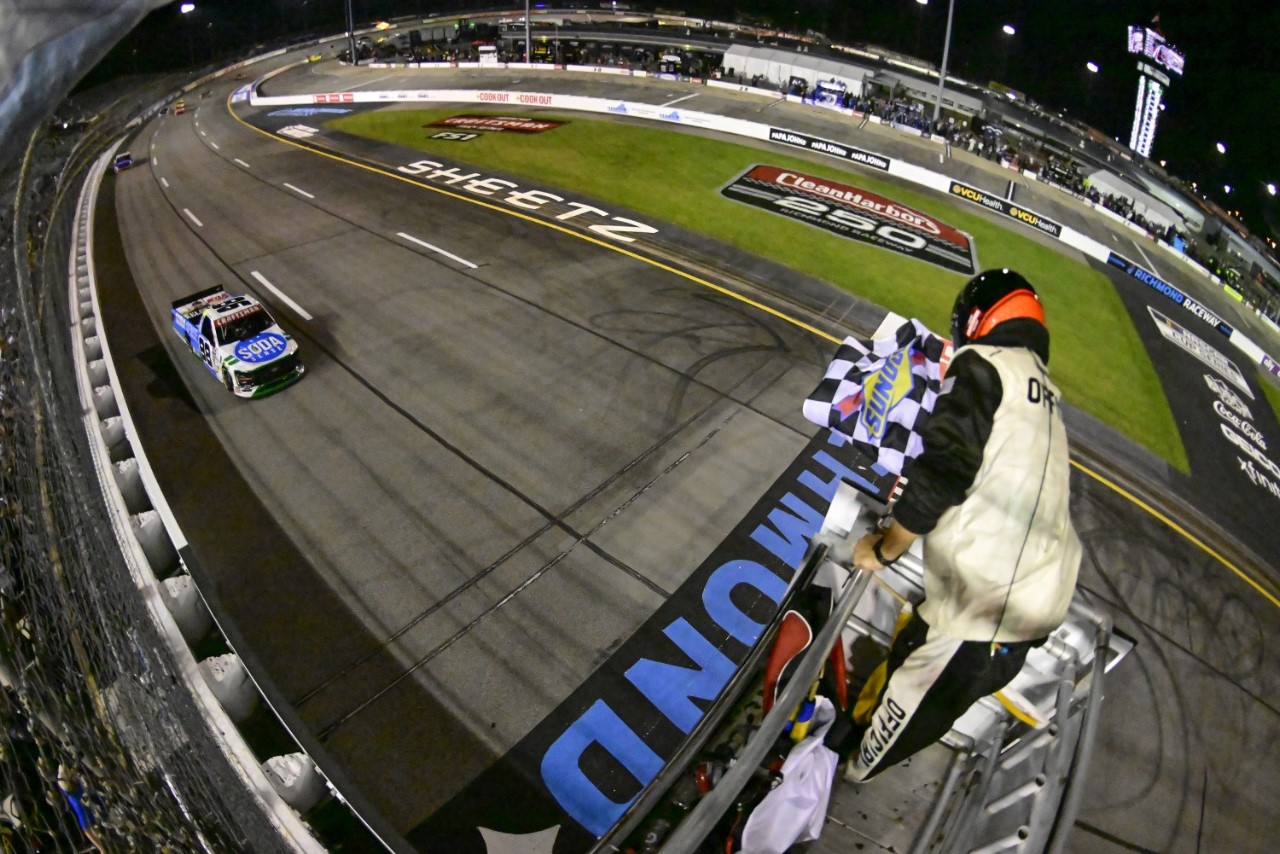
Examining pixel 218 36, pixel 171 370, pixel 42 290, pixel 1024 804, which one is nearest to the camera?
pixel 1024 804

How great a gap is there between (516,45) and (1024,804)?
216 ft

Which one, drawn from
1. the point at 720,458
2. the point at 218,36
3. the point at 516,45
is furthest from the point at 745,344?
the point at 218,36

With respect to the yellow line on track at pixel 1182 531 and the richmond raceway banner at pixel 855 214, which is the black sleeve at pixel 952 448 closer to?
the yellow line on track at pixel 1182 531

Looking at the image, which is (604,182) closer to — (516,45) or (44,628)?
(44,628)

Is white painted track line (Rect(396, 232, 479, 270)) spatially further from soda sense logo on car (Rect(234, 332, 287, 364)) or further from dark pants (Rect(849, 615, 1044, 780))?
dark pants (Rect(849, 615, 1044, 780))

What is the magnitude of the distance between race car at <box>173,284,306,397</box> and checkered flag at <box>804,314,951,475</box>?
12090 millimetres

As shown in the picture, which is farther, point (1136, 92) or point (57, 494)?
point (1136, 92)

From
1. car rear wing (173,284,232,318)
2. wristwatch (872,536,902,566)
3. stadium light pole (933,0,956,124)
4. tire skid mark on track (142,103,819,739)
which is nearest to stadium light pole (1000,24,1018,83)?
stadium light pole (933,0,956,124)

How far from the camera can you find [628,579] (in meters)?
9.59

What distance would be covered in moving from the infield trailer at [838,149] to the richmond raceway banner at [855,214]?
362 cm

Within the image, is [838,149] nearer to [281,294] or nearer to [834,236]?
[834,236]

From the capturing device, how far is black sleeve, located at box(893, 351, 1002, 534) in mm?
3012

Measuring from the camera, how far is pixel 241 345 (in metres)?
12.9

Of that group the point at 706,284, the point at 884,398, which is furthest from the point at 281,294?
the point at 884,398
